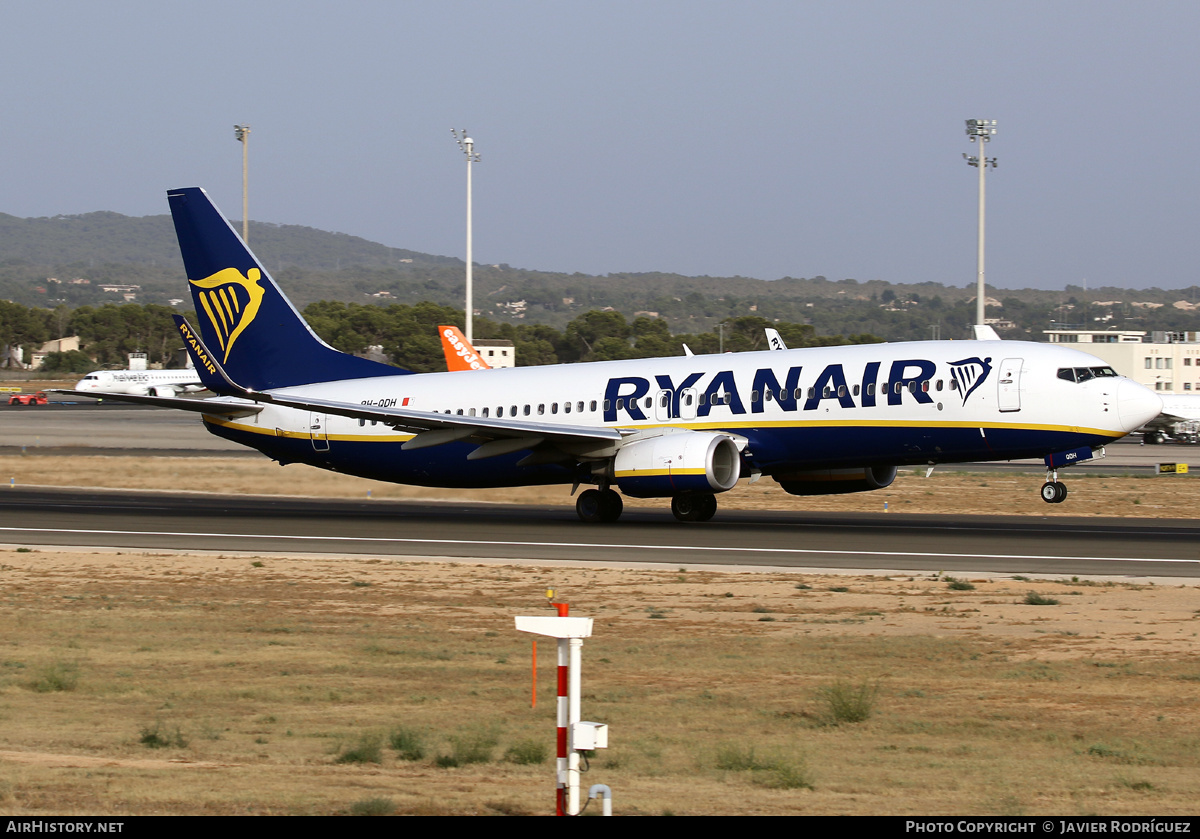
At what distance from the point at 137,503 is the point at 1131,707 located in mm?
32750

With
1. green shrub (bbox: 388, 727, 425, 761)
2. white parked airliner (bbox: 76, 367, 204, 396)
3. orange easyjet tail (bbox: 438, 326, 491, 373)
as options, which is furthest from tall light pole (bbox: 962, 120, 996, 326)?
white parked airliner (bbox: 76, 367, 204, 396)

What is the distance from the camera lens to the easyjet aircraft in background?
29.7m

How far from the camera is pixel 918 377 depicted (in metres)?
30.1

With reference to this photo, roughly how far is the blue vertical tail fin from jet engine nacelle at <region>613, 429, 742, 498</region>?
9397mm

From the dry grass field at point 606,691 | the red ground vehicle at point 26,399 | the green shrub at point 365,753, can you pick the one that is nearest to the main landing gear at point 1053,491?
the dry grass field at point 606,691

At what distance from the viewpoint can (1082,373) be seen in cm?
2952

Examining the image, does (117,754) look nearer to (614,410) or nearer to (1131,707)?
(1131,707)

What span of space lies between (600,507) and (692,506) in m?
2.36

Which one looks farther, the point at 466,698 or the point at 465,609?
the point at 465,609

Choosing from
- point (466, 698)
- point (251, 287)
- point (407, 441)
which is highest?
point (251, 287)

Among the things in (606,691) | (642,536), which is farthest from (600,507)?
(606,691)

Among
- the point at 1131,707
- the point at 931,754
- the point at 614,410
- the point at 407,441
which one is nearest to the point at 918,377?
the point at 614,410

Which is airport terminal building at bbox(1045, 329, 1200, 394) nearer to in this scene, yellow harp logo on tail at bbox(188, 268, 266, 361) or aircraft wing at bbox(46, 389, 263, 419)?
yellow harp logo on tail at bbox(188, 268, 266, 361)

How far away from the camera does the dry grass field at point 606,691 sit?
975 cm
